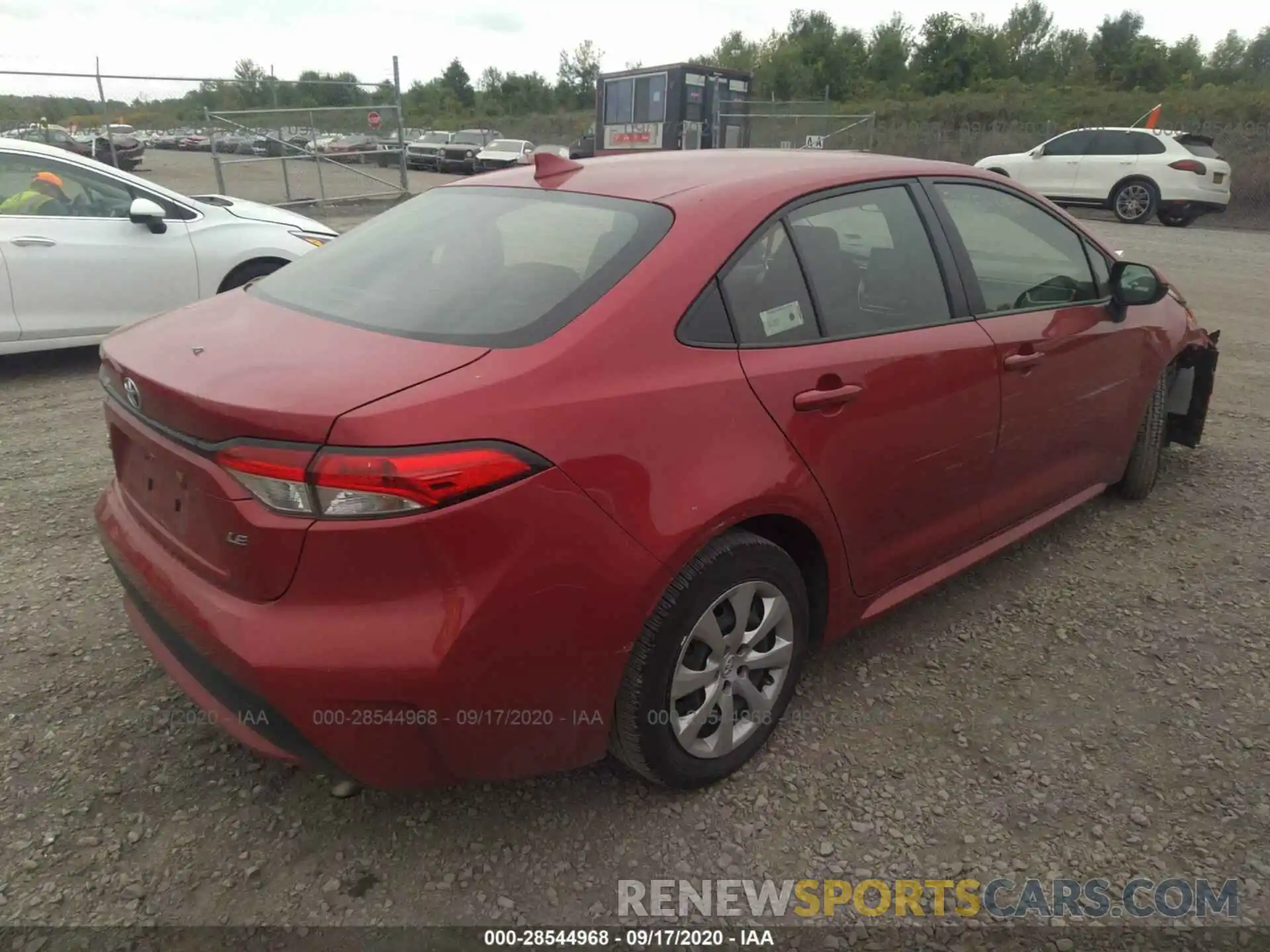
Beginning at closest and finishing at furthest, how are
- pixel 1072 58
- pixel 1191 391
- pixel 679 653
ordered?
pixel 679 653 → pixel 1191 391 → pixel 1072 58

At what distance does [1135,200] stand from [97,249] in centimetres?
1656

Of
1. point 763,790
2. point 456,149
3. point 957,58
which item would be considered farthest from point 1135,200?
point 957,58

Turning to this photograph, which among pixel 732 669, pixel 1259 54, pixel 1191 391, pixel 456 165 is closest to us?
pixel 732 669

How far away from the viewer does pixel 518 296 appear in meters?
2.21

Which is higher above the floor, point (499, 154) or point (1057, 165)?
point (1057, 165)

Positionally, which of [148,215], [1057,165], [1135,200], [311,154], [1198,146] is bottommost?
[1135,200]

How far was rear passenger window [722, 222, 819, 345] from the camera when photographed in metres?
2.32

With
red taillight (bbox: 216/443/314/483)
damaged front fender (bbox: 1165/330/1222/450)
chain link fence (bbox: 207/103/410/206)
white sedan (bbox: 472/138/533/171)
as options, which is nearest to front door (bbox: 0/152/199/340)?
red taillight (bbox: 216/443/314/483)

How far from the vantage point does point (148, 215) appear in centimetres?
586

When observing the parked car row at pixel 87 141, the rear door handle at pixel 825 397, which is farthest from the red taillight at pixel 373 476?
the parked car row at pixel 87 141

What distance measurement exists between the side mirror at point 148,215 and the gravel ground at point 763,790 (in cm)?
310

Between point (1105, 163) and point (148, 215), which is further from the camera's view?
point (1105, 163)

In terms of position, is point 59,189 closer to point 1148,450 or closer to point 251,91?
point 1148,450

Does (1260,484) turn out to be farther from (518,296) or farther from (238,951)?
(238,951)
